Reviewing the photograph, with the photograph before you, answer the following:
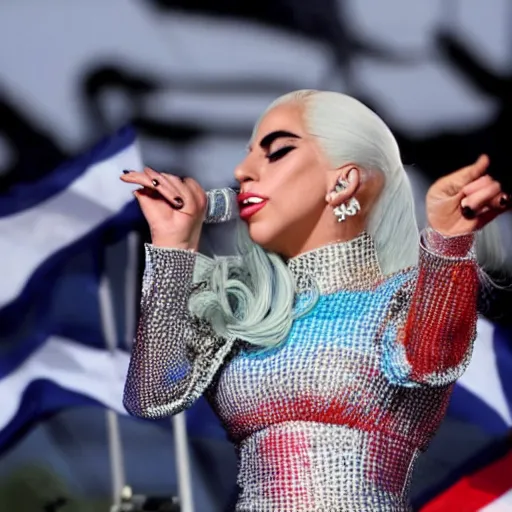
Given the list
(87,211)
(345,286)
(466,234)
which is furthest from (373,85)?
(466,234)

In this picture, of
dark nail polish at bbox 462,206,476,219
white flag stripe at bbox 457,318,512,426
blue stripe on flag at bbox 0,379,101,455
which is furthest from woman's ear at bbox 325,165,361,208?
blue stripe on flag at bbox 0,379,101,455

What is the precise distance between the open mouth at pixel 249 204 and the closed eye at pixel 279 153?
2.3 inches

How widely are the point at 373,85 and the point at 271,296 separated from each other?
144 cm

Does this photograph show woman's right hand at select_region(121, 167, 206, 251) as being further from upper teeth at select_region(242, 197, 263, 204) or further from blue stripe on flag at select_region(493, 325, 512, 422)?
blue stripe on flag at select_region(493, 325, 512, 422)

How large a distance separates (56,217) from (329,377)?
140 centimetres

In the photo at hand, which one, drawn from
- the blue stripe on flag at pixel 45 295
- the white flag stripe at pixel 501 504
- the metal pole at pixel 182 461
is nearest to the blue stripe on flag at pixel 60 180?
the blue stripe on flag at pixel 45 295

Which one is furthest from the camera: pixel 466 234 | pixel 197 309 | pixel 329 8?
pixel 329 8

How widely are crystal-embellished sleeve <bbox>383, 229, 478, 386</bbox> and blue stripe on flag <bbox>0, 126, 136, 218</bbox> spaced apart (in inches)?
53.0

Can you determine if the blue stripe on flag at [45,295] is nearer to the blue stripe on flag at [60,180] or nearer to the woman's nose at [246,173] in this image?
the blue stripe on flag at [60,180]

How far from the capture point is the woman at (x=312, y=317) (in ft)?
4.77

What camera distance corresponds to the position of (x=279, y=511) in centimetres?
146

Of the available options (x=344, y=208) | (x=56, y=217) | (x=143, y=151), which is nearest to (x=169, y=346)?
(x=344, y=208)

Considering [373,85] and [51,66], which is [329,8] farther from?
[51,66]

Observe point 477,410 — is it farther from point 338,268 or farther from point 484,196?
point 484,196
